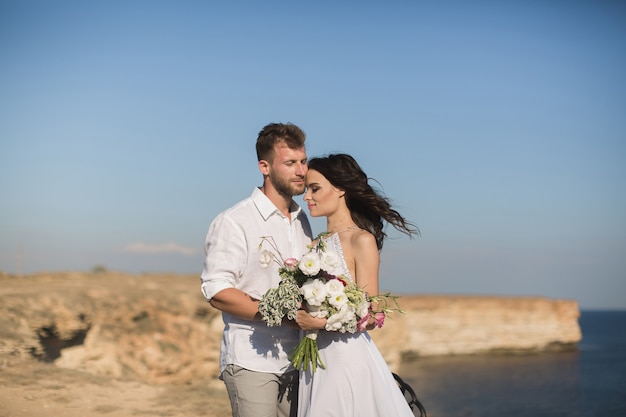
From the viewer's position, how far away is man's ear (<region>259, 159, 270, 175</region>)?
4867 millimetres

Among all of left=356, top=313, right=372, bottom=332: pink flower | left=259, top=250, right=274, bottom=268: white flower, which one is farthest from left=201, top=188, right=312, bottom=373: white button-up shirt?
left=356, top=313, right=372, bottom=332: pink flower

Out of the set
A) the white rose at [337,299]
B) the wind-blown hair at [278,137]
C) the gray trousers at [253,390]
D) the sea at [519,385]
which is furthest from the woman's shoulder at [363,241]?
the sea at [519,385]

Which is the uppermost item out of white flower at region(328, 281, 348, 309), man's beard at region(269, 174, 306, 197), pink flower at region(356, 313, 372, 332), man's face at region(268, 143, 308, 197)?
man's face at region(268, 143, 308, 197)

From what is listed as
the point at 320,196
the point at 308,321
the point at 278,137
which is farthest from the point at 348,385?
the point at 278,137

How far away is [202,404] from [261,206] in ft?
18.0

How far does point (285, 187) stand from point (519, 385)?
226 ft

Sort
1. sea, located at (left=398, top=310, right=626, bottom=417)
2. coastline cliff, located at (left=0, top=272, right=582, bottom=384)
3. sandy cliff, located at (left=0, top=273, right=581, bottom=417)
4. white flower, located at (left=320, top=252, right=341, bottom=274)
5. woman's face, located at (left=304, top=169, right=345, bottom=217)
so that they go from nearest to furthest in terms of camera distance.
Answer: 1. white flower, located at (left=320, top=252, right=341, bottom=274)
2. woman's face, located at (left=304, top=169, right=345, bottom=217)
3. sandy cliff, located at (left=0, top=273, right=581, bottom=417)
4. coastline cliff, located at (left=0, top=272, right=582, bottom=384)
5. sea, located at (left=398, top=310, right=626, bottom=417)

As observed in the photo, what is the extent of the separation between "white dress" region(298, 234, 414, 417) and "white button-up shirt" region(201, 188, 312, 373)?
27cm

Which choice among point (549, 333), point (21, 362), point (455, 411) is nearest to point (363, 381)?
point (21, 362)

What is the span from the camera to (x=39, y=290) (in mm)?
15031

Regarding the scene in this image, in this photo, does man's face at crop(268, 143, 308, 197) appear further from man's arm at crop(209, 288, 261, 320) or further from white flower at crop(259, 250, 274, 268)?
man's arm at crop(209, 288, 261, 320)

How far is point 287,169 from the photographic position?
4.77 metres

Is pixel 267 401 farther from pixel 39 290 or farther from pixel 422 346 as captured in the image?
pixel 422 346

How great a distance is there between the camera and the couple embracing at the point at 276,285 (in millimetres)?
4402
